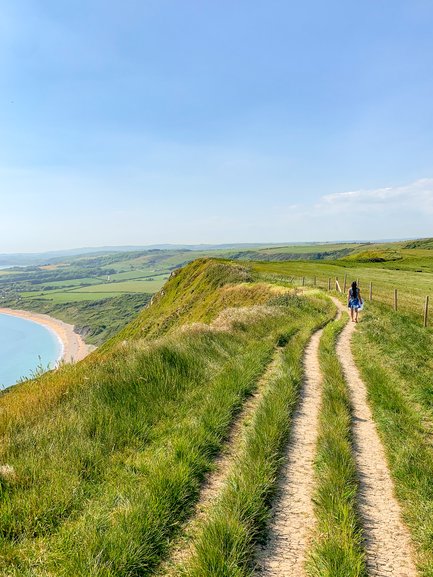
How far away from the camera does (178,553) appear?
13.4ft

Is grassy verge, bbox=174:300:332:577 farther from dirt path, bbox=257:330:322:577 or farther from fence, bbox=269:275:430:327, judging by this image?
fence, bbox=269:275:430:327

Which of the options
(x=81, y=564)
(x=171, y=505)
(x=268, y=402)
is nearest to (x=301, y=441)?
(x=268, y=402)

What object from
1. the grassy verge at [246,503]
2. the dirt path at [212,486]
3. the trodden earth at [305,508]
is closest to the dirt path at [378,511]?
the trodden earth at [305,508]

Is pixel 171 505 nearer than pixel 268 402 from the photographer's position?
Yes

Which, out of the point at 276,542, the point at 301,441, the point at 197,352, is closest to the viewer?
the point at 276,542

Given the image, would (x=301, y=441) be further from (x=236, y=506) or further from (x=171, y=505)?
(x=171, y=505)

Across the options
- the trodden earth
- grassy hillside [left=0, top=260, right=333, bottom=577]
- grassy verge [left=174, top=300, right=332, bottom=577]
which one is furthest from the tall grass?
grassy verge [left=174, top=300, right=332, bottom=577]

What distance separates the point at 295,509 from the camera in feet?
16.3

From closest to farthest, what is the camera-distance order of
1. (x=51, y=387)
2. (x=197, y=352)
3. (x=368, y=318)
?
(x=51, y=387), (x=197, y=352), (x=368, y=318)

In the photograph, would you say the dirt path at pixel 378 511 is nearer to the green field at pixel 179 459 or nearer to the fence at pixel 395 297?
the green field at pixel 179 459

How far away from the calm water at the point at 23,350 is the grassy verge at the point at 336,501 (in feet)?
358

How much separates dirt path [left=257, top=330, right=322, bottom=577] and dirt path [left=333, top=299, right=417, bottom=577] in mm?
747

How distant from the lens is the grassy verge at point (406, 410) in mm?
4863

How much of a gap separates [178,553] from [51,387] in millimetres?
6124
